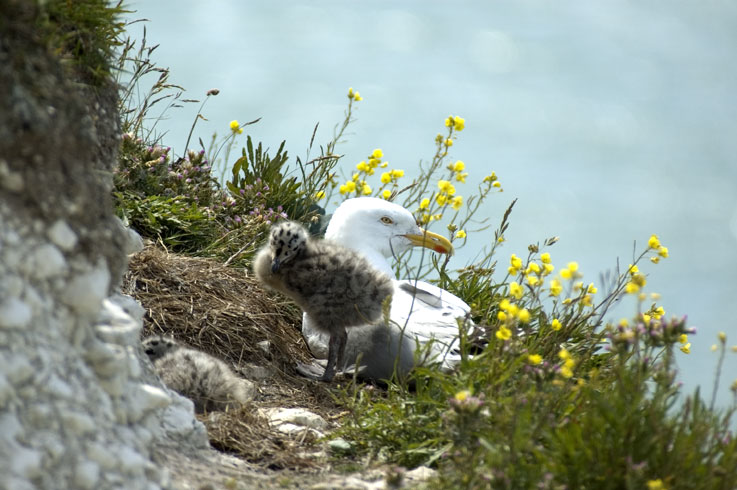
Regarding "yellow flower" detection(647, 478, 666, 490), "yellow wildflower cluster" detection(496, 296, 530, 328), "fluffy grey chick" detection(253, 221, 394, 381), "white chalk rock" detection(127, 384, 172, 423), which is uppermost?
"fluffy grey chick" detection(253, 221, 394, 381)

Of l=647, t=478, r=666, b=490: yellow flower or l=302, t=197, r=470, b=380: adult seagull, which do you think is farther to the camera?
l=302, t=197, r=470, b=380: adult seagull

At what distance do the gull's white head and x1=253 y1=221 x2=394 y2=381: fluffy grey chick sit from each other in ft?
3.13

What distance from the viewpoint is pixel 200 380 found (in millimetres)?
4793

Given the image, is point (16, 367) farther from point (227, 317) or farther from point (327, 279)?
point (227, 317)

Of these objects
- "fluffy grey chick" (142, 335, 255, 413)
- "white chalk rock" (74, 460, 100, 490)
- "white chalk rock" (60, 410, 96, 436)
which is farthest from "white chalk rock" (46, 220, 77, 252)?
"fluffy grey chick" (142, 335, 255, 413)

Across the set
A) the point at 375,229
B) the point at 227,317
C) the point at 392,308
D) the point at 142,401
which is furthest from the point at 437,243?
the point at 142,401

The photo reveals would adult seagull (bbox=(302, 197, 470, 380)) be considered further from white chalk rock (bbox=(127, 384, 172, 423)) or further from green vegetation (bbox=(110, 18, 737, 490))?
white chalk rock (bbox=(127, 384, 172, 423))

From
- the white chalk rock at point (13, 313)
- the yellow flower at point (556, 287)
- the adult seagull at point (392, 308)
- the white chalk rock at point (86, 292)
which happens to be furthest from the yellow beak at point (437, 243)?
the white chalk rock at point (13, 313)

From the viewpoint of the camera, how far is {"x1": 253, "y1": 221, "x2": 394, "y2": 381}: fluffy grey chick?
5.60m

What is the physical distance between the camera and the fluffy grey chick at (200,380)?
4750mm

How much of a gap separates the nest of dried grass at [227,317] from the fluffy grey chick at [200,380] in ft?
1.60

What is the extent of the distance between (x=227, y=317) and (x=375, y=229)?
1.38m

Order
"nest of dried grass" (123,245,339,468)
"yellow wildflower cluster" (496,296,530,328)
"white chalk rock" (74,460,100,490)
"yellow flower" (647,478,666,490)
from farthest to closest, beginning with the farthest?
1. "nest of dried grass" (123,245,339,468)
2. "yellow wildflower cluster" (496,296,530,328)
3. "yellow flower" (647,478,666,490)
4. "white chalk rock" (74,460,100,490)

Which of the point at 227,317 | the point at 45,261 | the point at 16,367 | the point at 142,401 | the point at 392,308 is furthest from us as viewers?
the point at 227,317
